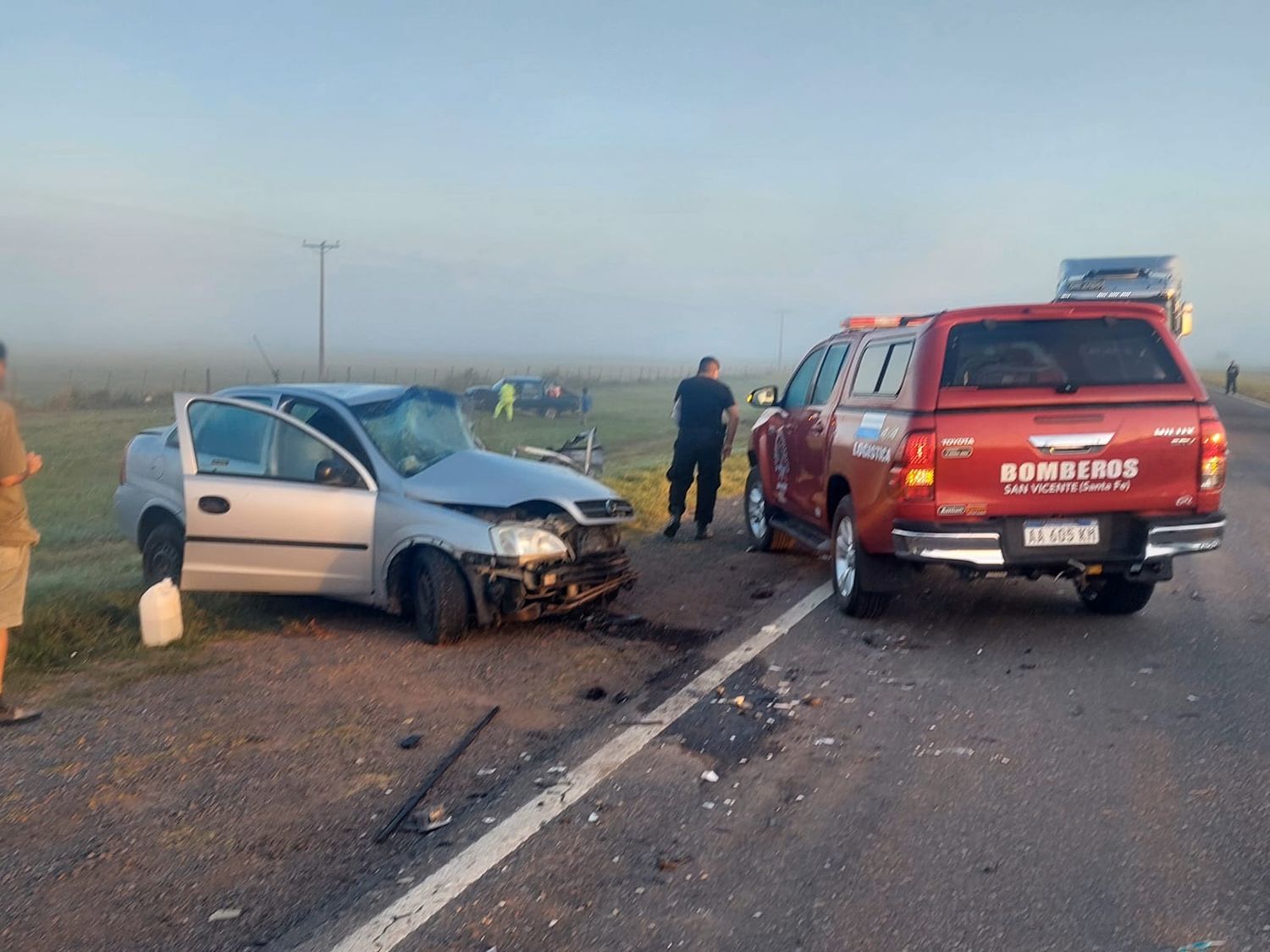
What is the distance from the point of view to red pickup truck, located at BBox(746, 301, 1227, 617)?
6.68 metres

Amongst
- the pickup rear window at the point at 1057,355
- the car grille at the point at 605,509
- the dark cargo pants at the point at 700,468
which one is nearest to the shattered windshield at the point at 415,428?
the car grille at the point at 605,509

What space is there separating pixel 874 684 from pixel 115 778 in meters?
3.67

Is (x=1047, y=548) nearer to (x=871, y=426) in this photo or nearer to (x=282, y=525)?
(x=871, y=426)

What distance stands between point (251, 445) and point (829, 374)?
4.45m

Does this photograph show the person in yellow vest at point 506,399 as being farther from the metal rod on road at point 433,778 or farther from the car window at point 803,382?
the metal rod on road at point 433,778

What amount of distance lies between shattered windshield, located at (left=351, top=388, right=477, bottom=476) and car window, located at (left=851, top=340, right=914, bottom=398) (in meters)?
2.80

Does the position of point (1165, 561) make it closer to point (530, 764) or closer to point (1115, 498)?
point (1115, 498)

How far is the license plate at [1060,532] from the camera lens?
673cm

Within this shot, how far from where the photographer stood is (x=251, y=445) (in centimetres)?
738

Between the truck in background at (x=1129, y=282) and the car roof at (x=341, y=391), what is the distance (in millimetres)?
18431

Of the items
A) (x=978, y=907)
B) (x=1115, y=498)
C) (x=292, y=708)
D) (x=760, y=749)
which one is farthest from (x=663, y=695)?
(x=1115, y=498)

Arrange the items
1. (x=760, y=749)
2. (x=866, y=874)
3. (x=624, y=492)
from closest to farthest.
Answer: (x=866, y=874)
(x=760, y=749)
(x=624, y=492)

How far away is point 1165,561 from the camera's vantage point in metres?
6.86

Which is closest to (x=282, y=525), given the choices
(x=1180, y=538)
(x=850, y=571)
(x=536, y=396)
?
(x=850, y=571)
